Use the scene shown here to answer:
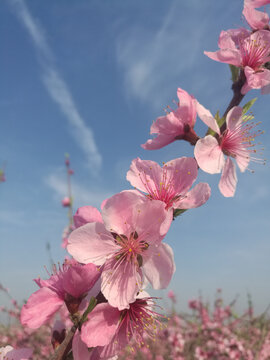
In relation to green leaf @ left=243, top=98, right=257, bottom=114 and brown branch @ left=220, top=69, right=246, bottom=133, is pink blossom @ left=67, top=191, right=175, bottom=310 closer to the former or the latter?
brown branch @ left=220, top=69, right=246, bottom=133

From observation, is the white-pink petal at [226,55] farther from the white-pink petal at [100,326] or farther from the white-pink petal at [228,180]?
the white-pink petal at [100,326]

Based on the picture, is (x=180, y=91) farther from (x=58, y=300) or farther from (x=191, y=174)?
(x=58, y=300)

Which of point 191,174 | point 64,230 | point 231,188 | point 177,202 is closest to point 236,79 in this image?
point 231,188

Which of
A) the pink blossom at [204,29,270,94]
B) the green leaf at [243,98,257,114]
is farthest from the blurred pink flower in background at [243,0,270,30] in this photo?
the green leaf at [243,98,257,114]

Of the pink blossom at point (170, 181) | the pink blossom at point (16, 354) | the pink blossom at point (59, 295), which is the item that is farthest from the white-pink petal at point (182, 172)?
the pink blossom at point (16, 354)

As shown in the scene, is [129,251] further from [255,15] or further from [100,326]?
[255,15]

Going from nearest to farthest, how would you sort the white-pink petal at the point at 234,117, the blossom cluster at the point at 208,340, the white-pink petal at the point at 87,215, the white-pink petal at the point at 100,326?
1. the white-pink petal at the point at 100,326
2. the white-pink petal at the point at 87,215
3. the white-pink petal at the point at 234,117
4. the blossom cluster at the point at 208,340
